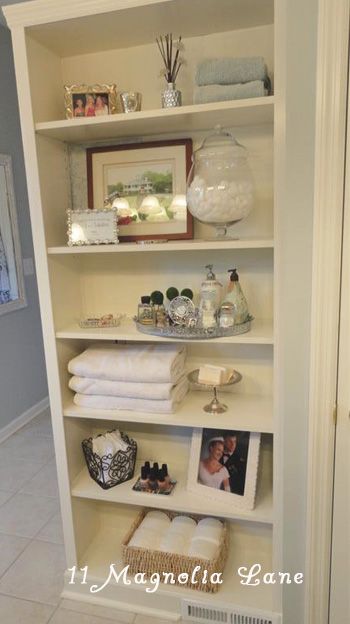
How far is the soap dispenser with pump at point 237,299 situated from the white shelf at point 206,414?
1.11 feet

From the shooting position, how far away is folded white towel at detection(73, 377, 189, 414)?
1498mm

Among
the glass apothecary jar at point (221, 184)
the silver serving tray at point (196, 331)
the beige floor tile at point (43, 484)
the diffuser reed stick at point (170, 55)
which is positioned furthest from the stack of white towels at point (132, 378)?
the beige floor tile at point (43, 484)

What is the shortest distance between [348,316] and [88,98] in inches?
42.7

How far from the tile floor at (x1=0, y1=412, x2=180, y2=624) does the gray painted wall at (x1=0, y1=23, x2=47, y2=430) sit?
0.36 m

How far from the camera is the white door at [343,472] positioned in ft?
3.90

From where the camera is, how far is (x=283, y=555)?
4.75ft

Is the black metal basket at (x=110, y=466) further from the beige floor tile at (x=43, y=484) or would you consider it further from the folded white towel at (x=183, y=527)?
the beige floor tile at (x=43, y=484)

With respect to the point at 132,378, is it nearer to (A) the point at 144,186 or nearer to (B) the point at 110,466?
(B) the point at 110,466

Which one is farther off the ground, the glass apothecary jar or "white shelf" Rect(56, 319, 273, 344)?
the glass apothecary jar

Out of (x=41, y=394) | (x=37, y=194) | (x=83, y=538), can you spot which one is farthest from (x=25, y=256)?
(x=83, y=538)

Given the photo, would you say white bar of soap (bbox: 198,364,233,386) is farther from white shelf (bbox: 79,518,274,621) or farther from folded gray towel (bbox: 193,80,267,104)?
folded gray towel (bbox: 193,80,267,104)

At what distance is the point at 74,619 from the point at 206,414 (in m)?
0.95

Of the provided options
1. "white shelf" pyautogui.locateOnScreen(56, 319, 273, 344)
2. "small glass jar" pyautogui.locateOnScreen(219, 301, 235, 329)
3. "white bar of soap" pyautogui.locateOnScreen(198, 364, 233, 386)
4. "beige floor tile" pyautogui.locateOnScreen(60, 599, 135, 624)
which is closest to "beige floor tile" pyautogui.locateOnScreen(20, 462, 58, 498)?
"beige floor tile" pyautogui.locateOnScreen(60, 599, 135, 624)

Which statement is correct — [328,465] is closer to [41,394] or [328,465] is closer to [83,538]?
[83,538]
